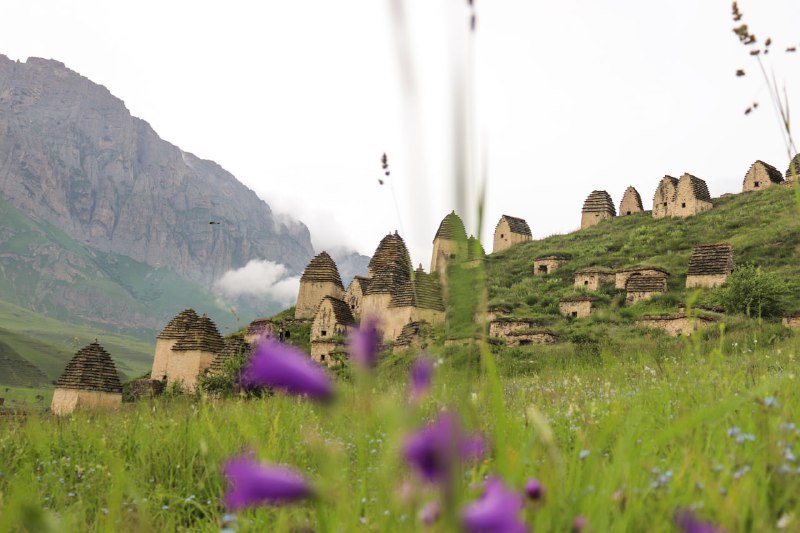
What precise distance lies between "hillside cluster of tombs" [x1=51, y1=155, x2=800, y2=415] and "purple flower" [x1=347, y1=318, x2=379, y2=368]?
750 inches

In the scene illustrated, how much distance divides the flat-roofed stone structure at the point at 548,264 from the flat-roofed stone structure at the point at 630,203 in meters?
25.9

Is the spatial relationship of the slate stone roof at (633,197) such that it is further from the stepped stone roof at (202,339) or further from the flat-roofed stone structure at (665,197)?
the stepped stone roof at (202,339)

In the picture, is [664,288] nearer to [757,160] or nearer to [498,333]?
[498,333]

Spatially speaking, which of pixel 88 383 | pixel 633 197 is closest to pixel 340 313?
pixel 88 383

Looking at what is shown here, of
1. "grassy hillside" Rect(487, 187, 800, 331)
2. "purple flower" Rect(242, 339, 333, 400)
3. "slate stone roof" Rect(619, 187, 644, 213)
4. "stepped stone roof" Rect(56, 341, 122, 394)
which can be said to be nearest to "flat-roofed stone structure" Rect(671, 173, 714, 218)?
"grassy hillside" Rect(487, 187, 800, 331)

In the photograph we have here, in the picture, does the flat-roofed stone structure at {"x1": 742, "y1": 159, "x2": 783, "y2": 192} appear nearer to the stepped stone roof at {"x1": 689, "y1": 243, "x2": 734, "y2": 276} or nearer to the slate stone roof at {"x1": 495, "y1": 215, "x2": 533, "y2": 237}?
the slate stone roof at {"x1": 495, "y1": 215, "x2": 533, "y2": 237}

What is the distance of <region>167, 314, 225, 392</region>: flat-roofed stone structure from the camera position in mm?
37906

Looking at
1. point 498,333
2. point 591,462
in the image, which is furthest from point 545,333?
point 591,462

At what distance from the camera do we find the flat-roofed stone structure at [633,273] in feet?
117

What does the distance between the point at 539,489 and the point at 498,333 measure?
31.3 metres

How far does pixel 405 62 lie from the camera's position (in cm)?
94

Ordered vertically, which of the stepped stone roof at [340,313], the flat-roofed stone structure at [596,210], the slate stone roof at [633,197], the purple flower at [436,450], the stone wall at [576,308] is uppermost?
the slate stone roof at [633,197]

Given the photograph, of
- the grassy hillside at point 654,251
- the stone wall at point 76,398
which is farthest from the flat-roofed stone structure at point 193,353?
the grassy hillside at point 654,251

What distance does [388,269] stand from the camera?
43.0m
